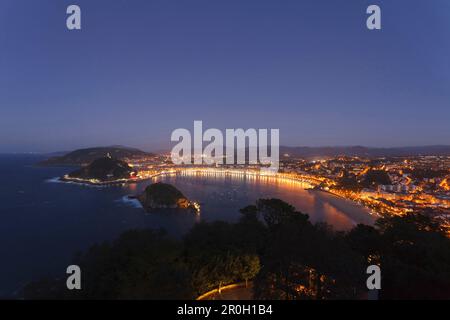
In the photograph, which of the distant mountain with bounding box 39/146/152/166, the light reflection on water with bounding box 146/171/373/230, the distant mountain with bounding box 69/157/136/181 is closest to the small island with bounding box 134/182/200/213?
the light reflection on water with bounding box 146/171/373/230

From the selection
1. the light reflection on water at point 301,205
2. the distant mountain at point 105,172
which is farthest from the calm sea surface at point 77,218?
the distant mountain at point 105,172

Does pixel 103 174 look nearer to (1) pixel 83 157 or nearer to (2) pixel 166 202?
(2) pixel 166 202

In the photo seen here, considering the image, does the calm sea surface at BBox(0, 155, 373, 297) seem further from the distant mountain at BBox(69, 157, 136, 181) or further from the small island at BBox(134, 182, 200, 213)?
the distant mountain at BBox(69, 157, 136, 181)

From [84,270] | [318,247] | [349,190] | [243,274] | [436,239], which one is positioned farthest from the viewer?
[349,190]

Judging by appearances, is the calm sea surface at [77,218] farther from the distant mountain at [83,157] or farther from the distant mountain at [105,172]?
the distant mountain at [83,157]

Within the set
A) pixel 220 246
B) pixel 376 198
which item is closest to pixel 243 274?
pixel 220 246

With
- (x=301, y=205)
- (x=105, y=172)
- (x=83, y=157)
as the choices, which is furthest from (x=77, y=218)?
(x=83, y=157)
